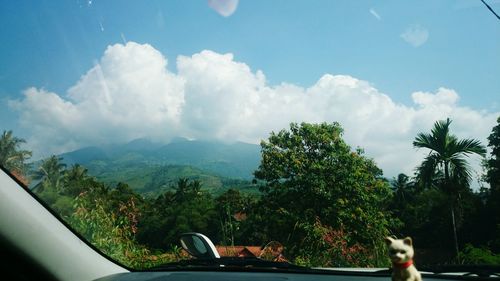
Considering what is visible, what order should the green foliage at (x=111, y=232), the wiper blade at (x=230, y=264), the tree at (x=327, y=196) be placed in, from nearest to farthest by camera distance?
the wiper blade at (x=230, y=264) → the green foliage at (x=111, y=232) → the tree at (x=327, y=196)

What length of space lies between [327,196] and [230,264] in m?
1.90

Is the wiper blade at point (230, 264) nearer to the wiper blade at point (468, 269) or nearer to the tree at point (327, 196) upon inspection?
the wiper blade at point (468, 269)

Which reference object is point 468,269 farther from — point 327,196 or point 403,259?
point 327,196

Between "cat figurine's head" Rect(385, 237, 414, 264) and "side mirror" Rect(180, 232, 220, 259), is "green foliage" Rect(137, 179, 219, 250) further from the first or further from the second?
"cat figurine's head" Rect(385, 237, 414, 264)

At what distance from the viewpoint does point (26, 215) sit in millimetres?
2098

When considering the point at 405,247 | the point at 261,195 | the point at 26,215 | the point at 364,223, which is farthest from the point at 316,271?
the point at 261,195

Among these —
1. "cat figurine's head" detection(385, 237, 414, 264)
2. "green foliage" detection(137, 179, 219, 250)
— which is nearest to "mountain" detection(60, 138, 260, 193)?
"green foliage" detection(137, 179, 219, 250)

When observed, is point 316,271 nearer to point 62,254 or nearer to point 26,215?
point 62,254

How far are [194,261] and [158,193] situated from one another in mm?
1312

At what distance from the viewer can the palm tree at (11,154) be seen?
7.63ft

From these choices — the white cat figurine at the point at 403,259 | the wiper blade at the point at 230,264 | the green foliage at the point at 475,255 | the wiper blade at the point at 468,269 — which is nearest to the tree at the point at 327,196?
the green foliage at the point at 475,255

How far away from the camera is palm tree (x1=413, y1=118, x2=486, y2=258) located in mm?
2381

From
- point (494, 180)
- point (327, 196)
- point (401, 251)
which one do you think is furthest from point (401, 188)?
point (401, 251)

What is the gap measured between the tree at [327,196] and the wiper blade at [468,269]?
3.81 feet
